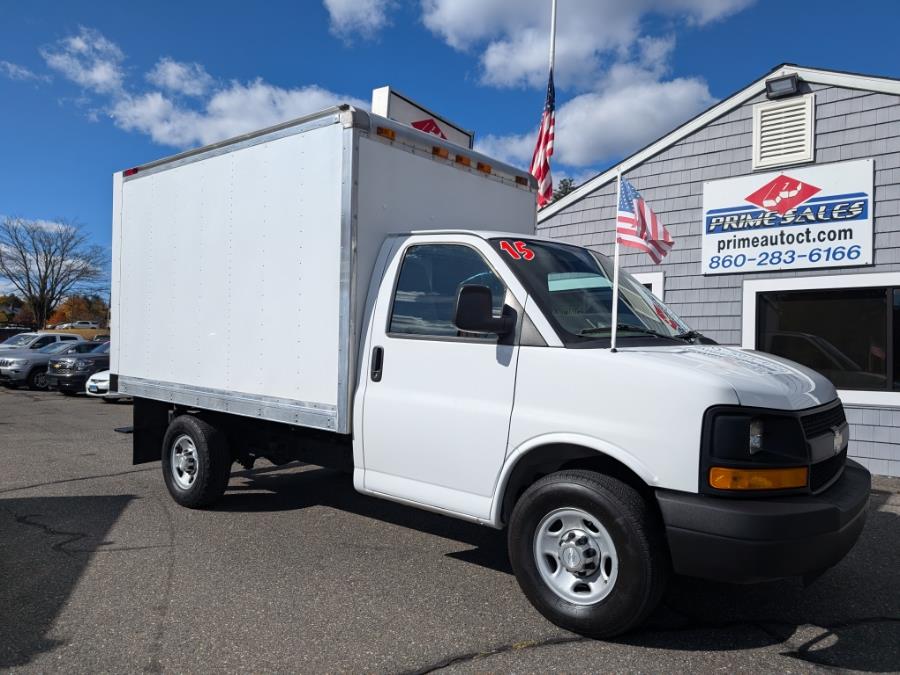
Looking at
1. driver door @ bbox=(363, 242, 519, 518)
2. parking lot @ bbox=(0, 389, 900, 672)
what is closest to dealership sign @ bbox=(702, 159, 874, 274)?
parking lot @ bbox=(0, 389, 900, 672)

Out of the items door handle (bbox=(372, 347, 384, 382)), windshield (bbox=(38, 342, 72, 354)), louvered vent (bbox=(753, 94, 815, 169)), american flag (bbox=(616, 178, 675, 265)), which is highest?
louvered vent (bbox=(753, 94, 815, 169))

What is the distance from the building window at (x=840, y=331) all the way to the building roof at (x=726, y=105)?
231 centimetres

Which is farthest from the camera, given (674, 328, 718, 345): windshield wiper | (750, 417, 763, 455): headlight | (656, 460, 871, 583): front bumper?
(674, 328, 718, 345): windshield wiper

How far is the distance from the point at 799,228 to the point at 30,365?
63.0 ft

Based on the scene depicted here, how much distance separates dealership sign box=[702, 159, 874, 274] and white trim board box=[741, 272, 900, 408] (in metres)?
0.16

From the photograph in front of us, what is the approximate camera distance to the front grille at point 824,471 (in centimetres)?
341

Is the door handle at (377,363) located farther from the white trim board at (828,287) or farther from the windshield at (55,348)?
the windshield at (55,348)

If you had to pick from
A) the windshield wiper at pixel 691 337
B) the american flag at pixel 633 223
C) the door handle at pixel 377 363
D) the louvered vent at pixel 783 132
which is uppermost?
the louvered vent at pixel 783 132

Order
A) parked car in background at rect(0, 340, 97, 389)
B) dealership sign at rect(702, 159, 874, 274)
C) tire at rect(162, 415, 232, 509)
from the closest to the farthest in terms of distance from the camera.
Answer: tire at rect(162, 415, 232, 509) < dealership sign at rect(702, 159, 874, 274) < parked car in background at rect(0, 340, 97, 389)

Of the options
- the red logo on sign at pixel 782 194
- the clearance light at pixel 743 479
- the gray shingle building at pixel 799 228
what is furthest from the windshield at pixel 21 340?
the clearance light at pixel 743 479

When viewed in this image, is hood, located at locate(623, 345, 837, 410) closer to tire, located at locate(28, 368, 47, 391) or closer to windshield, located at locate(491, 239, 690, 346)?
windshield, located at locate(491, 239, 690, 346)

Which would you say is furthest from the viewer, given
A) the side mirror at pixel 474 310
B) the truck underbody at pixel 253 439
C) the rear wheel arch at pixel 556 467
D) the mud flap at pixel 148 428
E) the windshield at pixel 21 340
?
the windshield at pixel 21 340

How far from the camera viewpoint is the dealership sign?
7953mm

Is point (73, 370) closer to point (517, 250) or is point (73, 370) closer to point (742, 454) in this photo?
point (517, 250)
